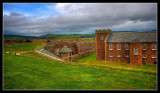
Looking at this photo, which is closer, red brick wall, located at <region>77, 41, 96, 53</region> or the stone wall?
the stone wall

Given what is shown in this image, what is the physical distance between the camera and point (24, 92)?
7465mm

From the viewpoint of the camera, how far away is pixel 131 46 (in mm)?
32094

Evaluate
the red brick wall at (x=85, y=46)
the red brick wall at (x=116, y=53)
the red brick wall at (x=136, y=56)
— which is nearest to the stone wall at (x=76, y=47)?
the red brick wall at (x=85, y=46)

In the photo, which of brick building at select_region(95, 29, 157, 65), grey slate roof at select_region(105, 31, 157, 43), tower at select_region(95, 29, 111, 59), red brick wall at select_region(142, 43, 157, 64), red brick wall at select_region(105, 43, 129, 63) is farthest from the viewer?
tower at select_region(95, 29, 111, 59)

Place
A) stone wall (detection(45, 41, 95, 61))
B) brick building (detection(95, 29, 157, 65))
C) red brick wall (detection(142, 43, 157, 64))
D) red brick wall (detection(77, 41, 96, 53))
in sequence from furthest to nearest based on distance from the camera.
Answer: red brick wall (detection(77, 41, 96, 53))
stone wall (detection(45, 41, 95, 61))
brick building (detection(95, 29, 157, 65))
red brick wall (detection(142, 43, 157, 64))

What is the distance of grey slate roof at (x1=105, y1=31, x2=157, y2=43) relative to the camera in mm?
31500

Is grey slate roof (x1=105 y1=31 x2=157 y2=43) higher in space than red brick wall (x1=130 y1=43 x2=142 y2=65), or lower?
higher

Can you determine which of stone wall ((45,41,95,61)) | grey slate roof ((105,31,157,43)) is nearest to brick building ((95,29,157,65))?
grey slate roof ((105,31,157,43))

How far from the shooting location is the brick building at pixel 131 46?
102ft

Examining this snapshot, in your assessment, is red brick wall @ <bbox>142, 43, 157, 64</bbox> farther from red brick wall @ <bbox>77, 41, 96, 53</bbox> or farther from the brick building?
red brick wall @ <bbox>77, 41, 96, 53</bbox>

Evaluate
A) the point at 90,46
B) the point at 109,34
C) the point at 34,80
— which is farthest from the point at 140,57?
the point at 90,46

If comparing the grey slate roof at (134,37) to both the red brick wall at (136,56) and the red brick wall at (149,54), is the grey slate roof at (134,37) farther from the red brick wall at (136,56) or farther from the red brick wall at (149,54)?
the red brick wall at (149,54)

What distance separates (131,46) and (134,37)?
3215 millimetres

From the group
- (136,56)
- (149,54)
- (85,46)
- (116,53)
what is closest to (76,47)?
(85,46)
